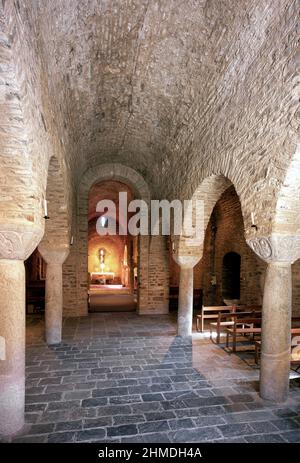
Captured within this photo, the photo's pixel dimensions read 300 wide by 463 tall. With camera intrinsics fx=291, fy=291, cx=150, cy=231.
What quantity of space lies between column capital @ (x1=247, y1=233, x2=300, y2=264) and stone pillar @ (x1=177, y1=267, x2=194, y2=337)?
12.6ft

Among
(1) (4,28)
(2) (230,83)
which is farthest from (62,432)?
(2) (230,83)

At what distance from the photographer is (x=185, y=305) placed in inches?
318

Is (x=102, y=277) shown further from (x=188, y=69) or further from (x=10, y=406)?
(x=10, y=406)

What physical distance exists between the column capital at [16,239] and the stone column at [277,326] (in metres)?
3.33

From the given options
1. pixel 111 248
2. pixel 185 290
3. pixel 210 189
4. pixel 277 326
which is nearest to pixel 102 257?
pixel 111 248

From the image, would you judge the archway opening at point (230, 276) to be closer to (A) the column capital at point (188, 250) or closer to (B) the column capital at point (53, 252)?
(A) the column capital at point (188, 250)

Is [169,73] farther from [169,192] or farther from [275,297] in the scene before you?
[275,297]

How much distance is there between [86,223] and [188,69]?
687 centimetres

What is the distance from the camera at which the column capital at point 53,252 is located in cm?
734

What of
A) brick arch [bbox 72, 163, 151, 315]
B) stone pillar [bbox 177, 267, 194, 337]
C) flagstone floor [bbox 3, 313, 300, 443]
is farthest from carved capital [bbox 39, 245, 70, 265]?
stone pillar [bbox 177, 267, 194, 337]

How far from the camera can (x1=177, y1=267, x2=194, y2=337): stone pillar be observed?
26.2 ft

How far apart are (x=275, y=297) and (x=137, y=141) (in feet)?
21.0
